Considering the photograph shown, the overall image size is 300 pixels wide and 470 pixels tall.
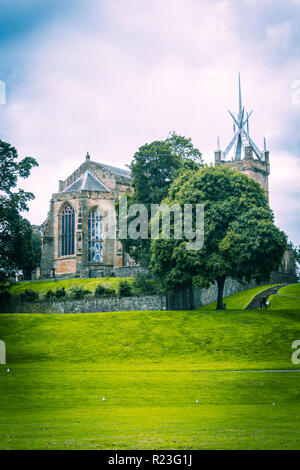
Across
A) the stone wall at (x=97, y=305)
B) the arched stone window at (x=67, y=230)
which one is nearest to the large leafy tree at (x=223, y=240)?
the stone wall at (x=97, y=305)

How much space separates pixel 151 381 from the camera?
78.3ft

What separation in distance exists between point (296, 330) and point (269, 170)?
57.2 m

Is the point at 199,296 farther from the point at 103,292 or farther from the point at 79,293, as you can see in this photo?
the point at 79,293

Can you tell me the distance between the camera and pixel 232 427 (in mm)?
13672

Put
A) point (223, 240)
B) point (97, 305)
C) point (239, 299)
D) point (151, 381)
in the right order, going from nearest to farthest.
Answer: point (151, 381) → point (223, 240) → point (97, 305) → point (239, 299)

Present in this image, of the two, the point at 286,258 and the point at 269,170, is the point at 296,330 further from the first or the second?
the point at 269,170

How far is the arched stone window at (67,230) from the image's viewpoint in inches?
2936

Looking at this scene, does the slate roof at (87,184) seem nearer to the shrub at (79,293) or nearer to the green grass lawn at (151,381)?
the shrub at (79,293)

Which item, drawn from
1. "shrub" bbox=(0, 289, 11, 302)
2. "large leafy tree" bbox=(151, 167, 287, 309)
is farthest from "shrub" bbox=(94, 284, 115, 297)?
→ "shrub" bbox=(0, 289, 11, 302)

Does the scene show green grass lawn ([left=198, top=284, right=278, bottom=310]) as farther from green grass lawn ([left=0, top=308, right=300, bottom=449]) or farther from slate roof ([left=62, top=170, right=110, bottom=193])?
slate roof ([left=62, top=170, right=110, bottom=193])

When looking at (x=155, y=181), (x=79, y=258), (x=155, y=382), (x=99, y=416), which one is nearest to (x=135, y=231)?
(x=155, y=181)

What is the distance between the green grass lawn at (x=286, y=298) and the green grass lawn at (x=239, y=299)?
2319 millimetres

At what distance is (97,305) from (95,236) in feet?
85.1

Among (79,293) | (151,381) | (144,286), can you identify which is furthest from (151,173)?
(151,381)
